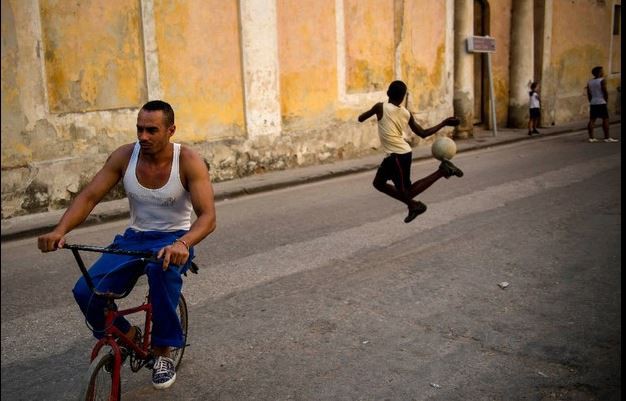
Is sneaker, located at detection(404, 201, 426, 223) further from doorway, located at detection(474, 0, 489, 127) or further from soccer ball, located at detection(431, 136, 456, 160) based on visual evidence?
doorway, located at detection(474, 0, 489, 127)

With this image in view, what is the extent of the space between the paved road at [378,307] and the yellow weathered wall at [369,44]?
648 centimetres

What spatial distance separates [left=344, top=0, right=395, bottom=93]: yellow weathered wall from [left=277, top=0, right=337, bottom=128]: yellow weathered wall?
1.89 ft

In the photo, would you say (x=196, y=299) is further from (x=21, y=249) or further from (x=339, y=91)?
(x=339, y=91)

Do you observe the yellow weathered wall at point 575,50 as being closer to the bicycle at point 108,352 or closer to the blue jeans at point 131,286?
the blue jeans at point 131,286

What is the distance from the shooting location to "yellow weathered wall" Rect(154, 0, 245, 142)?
11.5 metres

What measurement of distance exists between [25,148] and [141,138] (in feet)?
23.4

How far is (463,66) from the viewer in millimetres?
18062

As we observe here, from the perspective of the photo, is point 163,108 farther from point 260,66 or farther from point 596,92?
point 596,92

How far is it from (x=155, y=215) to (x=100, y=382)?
990mm

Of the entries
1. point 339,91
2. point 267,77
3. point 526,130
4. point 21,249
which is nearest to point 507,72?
point 526,130

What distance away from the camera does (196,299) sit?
219 inches

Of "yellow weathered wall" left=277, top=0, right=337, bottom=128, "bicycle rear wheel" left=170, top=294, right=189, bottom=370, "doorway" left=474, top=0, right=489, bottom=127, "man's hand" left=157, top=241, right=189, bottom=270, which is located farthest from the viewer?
"doorway" left=474, top=0, right=489, bottom=127

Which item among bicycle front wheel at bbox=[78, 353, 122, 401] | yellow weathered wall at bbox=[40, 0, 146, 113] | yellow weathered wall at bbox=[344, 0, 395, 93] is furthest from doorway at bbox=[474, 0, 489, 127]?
Answer: bicycle front wheel at bbox=[78, 353, 122, 401]

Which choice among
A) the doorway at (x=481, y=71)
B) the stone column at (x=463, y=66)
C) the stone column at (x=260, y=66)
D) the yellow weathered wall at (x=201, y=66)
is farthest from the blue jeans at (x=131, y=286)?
the doorway at (x=481, y=71)
